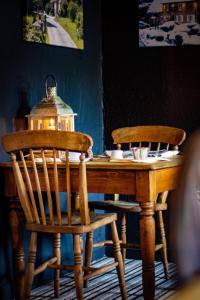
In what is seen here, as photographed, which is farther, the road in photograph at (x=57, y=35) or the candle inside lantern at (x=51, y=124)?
the road in photograph at (x=57, y=35)

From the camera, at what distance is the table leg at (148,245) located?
314 centimetres

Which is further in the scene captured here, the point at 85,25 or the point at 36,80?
the point at 85,25

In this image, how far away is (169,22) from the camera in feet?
14.5

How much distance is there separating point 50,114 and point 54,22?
0.77m

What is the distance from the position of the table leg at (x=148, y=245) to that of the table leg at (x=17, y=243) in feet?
2.25

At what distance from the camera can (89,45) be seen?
14.9ft

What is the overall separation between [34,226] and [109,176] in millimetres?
455

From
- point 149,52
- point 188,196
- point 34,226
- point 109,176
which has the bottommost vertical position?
point 34,226

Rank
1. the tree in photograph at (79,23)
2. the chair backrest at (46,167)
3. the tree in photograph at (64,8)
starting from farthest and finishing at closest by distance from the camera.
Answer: the tree in photograph at (79,23), the tree in photograph at (64,8), the chair backrest at (46,167)

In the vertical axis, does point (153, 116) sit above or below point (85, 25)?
below

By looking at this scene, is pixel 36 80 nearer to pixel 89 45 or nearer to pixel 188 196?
pixel 89 45

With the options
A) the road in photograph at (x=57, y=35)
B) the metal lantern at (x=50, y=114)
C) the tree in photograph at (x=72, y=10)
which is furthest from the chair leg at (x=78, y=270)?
the tree in photograph at (x=72, y=10)

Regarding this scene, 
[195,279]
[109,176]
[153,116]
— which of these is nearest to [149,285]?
[109,176]

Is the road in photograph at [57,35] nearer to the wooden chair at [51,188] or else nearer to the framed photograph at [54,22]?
the framed photograph at [54,22]
